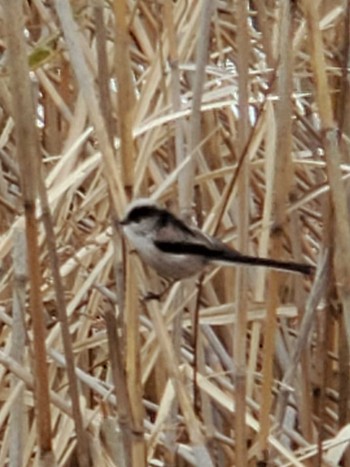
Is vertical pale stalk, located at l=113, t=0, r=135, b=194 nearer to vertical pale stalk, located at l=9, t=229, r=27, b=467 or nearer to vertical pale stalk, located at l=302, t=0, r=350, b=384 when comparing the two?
vertical pale stalk, located at l=302, t=0, r=350, b=384

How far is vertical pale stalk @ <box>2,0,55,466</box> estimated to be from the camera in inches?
37.8

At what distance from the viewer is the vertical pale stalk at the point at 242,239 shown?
45.6 inches

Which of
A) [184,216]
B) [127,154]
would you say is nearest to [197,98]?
[184,216]

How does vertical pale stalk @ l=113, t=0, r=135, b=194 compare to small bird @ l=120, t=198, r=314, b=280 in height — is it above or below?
above

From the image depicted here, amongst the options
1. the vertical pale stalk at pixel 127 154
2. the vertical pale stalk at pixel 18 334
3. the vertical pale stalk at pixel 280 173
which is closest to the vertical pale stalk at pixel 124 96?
the vertical pale stalk at pixel 127 154

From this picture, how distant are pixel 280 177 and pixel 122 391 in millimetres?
290

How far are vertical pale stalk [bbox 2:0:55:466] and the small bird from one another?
12 centimetres

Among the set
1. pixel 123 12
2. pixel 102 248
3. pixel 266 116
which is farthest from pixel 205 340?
pixel 123 12

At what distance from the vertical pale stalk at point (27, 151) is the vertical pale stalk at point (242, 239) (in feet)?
0.77

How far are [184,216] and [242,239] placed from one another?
11 centimetres

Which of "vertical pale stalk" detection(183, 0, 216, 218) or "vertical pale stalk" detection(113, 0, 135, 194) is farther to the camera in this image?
"vertical pale stalk" detection(183, 0, 216, 218)

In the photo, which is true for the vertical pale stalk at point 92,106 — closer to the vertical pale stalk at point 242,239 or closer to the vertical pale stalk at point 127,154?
the vertical pale stalk at point 127,154

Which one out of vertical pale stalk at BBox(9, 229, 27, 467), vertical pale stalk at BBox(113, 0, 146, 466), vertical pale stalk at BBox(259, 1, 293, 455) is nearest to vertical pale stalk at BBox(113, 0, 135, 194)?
vertical pale stalk at BBox(113, 0, 146, 466)

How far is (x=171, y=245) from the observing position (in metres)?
1.16
